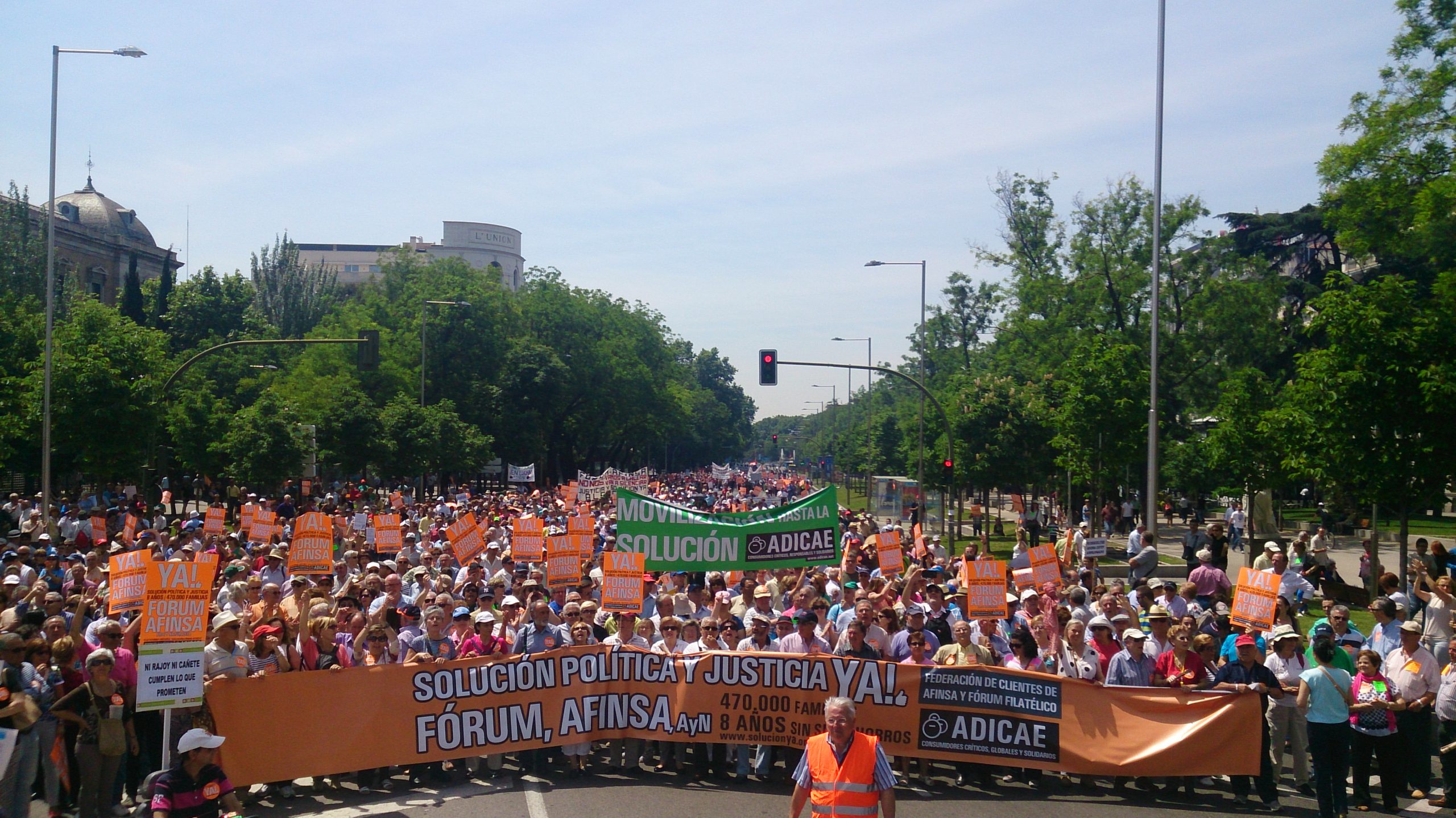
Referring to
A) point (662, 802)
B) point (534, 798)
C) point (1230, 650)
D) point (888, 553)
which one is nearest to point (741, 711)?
point (662, 802)

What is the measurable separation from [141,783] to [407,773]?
2128mm

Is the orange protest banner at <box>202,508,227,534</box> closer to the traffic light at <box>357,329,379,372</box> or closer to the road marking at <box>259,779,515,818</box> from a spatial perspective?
the traffic light at <box>357,329,379,372</box>

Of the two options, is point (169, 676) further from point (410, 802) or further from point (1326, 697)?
point (1326, 697)

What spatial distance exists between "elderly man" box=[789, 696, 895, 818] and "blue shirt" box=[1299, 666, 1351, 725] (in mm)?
4979

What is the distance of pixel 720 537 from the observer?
1296 centimetres

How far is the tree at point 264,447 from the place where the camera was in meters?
37.9

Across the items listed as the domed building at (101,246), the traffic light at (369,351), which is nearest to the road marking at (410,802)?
the traffic light at (369,351)

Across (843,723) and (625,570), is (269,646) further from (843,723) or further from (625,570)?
(843,723)

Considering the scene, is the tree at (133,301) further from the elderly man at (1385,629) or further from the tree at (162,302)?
the elderly man at (1385,629)

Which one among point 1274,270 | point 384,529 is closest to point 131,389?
point 384,529

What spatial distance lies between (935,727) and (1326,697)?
309cm

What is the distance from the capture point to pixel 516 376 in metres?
69.5

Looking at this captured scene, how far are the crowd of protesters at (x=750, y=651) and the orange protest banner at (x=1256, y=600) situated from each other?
0.20m

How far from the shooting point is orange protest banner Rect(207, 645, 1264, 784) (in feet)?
33.0
